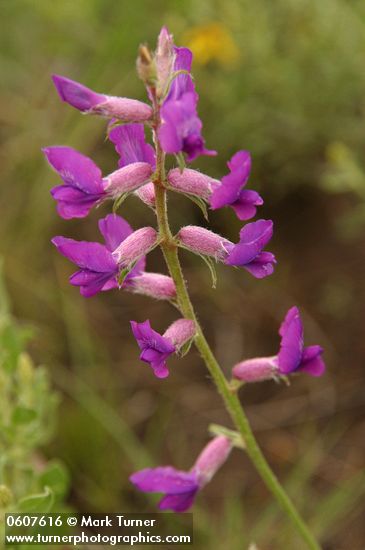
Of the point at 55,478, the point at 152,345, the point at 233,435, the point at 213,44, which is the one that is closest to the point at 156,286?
the point at 152,345

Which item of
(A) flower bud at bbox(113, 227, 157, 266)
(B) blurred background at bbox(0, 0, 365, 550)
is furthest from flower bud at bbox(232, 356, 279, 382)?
(B) blurred background at bbox(0, 0, 365, 550)

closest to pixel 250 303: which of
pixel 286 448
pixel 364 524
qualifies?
pixel 286 448

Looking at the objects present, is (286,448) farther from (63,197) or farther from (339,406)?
(63,197)

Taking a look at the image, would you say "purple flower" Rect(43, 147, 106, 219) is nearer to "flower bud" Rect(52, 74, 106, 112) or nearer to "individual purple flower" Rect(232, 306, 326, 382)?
"flower bud" Rect(52, 74, 106, 112)

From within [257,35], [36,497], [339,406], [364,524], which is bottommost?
[36,497]

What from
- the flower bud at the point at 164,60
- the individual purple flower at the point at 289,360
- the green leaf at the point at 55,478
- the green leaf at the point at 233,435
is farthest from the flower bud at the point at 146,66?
the green leaf at the point at 55,478

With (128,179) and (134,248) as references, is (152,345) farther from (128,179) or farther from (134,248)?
(128,179)
